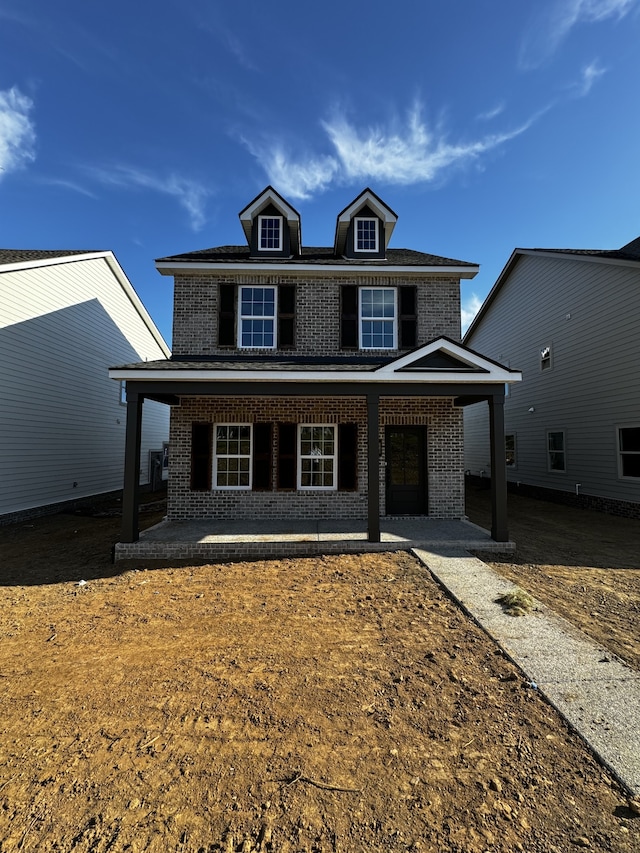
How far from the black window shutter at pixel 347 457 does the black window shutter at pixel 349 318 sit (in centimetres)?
213

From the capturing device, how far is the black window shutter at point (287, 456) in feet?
31.6

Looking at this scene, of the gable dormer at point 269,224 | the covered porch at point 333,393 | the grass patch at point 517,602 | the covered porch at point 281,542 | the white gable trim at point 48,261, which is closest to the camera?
the grass patch at point 517,602

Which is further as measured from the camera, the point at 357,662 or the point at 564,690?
the point at 357,662

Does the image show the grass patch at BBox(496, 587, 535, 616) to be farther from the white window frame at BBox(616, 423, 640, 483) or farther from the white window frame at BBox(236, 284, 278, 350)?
the white window frame at BBox(616, 423, 640, 483)

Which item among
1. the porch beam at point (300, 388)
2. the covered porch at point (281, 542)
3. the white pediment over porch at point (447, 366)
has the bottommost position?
the covered porch at point (281, 542)

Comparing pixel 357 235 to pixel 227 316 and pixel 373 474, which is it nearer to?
pixel 227 316

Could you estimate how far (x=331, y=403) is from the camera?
9.61 metres

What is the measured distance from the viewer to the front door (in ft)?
32.0

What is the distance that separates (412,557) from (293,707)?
166 inches

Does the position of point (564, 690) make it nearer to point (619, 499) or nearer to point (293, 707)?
point (293, 707)

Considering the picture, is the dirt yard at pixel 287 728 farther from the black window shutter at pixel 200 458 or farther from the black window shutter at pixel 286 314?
the black window shutter at pixel 286 314

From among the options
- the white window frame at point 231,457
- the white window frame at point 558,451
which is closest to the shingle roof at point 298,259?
the white window frame at point 231,457

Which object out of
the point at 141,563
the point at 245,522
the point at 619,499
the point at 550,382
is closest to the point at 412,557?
the point at 245,522

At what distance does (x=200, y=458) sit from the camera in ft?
31.4
